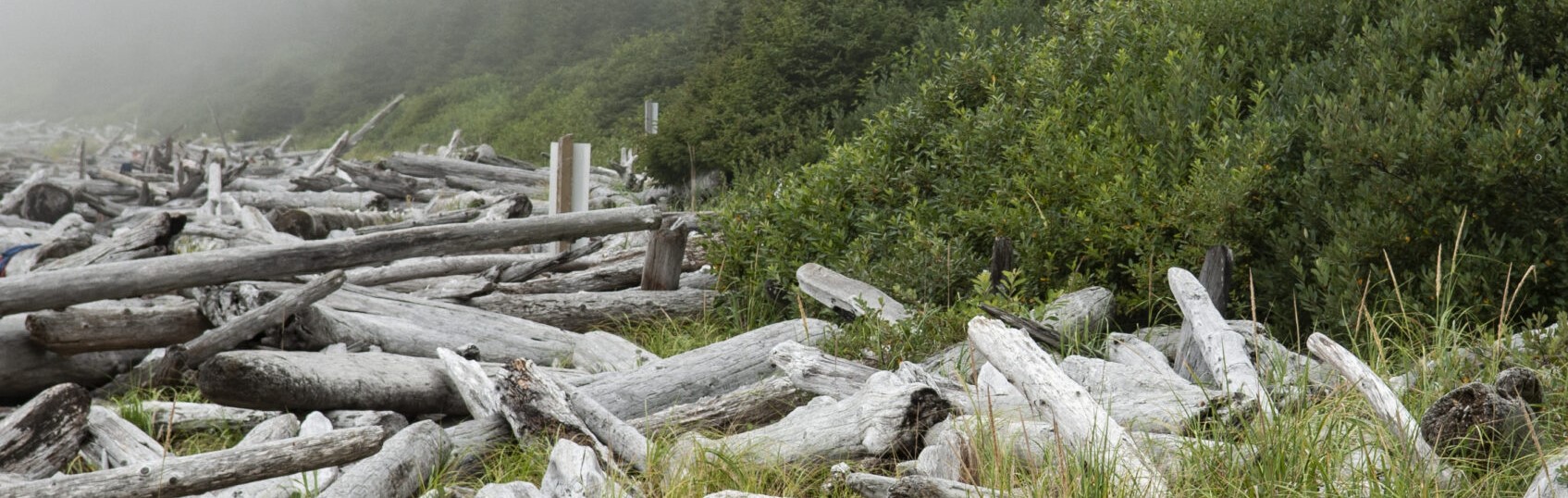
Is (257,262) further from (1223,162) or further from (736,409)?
(1223,162)

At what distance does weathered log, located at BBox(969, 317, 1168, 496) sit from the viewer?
2807 millimetres

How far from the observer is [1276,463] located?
8.95 ft

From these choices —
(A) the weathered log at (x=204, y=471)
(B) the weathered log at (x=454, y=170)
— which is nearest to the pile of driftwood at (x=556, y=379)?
(A) the weathered log at (x=204, y=471)

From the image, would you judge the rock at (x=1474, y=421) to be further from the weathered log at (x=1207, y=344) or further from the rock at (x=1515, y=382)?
the weathered log at (x=1207, y=344)

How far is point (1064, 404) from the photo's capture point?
3.13 metres

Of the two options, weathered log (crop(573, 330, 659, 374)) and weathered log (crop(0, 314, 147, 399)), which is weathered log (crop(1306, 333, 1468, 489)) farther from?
weathered log (crop(0, 314, 147, 399))


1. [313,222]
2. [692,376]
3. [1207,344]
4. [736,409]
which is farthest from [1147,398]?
[313,222]

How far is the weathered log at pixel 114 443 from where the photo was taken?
4.25 m

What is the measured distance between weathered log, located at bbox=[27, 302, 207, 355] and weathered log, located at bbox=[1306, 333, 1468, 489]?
5.21 m

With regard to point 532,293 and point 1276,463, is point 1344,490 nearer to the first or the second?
point 1276,463

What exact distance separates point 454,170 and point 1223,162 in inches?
620

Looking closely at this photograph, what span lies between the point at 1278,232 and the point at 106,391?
5829 mm

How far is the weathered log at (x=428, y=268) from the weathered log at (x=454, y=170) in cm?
1000

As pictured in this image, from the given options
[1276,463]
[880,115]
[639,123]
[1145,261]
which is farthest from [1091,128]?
[639,123]
